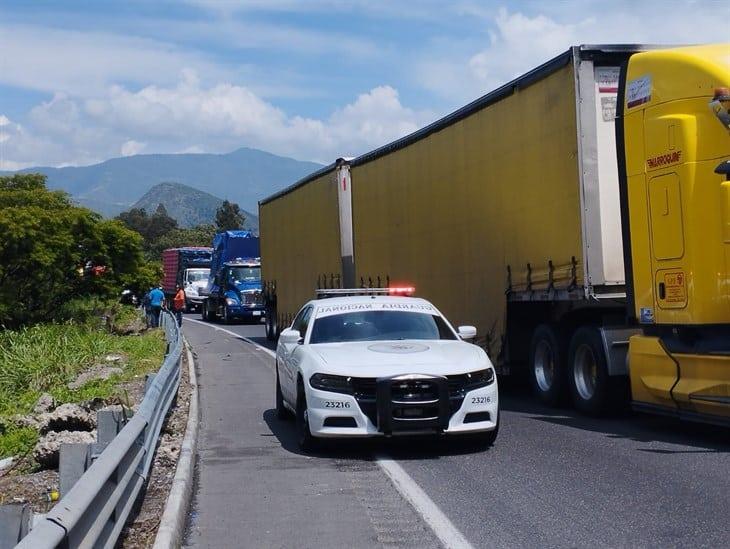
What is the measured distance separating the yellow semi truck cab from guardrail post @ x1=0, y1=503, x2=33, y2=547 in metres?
7.54

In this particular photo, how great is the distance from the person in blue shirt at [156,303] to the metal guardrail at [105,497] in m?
24.1

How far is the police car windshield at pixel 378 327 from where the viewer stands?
36.7 ft

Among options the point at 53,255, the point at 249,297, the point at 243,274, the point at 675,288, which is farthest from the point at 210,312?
the point at 675,288

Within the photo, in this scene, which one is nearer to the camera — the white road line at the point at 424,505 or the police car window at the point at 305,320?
the white road line at the point at 424,505

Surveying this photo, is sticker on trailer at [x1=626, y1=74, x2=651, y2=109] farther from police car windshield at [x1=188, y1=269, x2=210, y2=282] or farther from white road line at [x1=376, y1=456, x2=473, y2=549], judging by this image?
police car windshield at [x1=188, y1=269, x2=210, y2=282]

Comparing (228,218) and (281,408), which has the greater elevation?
(228,218)

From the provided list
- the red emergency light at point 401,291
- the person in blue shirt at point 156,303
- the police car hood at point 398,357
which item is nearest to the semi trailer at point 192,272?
the person in blue shirt at point 156,303

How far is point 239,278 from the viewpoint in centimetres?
4100

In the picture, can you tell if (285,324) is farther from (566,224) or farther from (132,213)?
(132,213)

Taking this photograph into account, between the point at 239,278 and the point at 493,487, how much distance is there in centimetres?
3338

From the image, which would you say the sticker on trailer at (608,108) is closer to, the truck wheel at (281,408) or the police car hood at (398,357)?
the police car hood at (398,357)

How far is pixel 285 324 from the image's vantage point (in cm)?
2791

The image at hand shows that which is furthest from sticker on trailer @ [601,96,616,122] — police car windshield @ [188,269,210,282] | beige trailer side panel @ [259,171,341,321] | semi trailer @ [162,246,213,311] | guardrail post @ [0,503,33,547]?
police car windshield @ [188,269,210,282]

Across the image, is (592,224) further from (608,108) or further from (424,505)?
(424,505)
